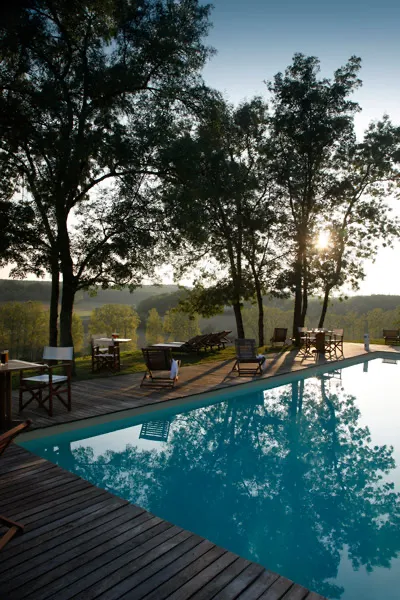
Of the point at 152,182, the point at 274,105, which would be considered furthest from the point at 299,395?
the point at 274,105

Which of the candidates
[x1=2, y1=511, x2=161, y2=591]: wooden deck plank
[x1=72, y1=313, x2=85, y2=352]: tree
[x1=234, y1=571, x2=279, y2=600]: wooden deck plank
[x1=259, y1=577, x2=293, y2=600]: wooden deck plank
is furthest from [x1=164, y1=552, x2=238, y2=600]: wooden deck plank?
[x1=72, y1=313, x2=85, y2=352]: tree

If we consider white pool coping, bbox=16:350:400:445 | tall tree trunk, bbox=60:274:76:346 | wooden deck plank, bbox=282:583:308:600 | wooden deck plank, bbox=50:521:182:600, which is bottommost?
white pool coping, bbox=16:350:400:445

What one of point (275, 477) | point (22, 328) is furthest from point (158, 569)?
point (22, 328)

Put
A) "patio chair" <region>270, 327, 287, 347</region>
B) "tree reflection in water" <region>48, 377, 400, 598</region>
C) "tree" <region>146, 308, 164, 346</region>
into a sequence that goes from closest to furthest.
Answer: "tree reflection in water" <region>48, 377, 400, 598</region>, "patio chair" <region>270, 327, 287, 347</region>, "tree" <region>146, 308, 164, 346</region>

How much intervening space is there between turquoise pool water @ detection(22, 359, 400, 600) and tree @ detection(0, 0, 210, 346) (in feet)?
17.7

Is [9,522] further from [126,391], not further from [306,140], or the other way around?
[306,140]

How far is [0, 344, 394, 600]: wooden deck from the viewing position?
8.34 ft

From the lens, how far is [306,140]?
17047 mm

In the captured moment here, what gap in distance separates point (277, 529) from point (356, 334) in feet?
201

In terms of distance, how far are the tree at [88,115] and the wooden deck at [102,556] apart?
7298mm

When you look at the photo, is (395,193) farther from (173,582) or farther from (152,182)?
(173,582)

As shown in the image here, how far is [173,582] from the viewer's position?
2.62 metres

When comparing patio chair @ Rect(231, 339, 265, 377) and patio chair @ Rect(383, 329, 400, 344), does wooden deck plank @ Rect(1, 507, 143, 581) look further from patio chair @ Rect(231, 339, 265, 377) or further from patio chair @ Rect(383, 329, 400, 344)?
patio chair @ Rect(383, 329, 400, 344)

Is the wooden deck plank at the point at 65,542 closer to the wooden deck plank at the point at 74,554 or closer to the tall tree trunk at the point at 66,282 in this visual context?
the wooden deck plank at the point at 74,554
